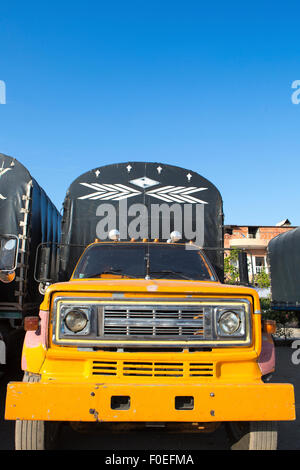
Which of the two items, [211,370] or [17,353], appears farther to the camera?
[17,353]

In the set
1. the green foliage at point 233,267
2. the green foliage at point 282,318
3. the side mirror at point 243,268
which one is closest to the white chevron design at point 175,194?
the green foliage at point 233,267

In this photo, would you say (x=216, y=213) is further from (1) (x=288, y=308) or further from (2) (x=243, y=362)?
(1) (x=288, y=308)

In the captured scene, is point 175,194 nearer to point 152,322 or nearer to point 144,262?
point 144,262

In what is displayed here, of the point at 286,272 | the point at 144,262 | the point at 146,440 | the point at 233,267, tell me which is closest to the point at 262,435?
the point at 146,440

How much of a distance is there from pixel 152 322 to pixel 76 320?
0.63 meters

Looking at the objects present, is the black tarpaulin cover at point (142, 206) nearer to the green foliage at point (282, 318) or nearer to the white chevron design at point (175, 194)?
the white chevron design at point (175, 194)

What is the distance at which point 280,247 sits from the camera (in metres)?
13.1

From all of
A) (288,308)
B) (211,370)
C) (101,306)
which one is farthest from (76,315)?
(288,308)

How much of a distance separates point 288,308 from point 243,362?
9.61 metres

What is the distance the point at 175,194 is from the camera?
21.0 feet

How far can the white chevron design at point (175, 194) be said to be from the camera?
6.35 meters

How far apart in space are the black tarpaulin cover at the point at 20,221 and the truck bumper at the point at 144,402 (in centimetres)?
302
